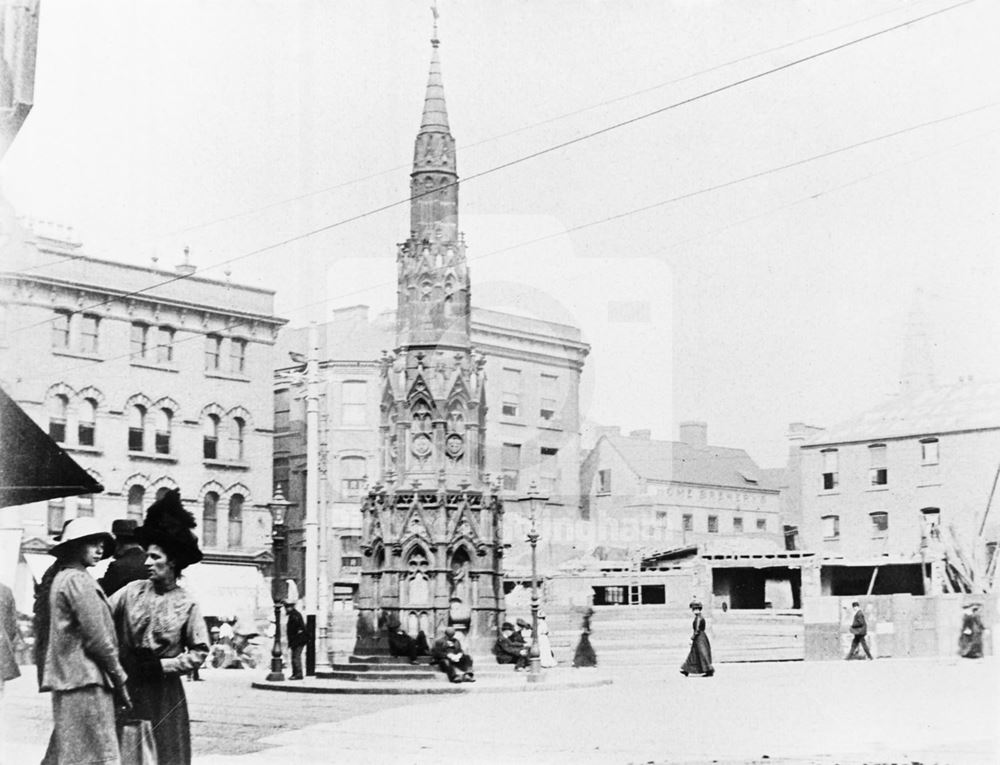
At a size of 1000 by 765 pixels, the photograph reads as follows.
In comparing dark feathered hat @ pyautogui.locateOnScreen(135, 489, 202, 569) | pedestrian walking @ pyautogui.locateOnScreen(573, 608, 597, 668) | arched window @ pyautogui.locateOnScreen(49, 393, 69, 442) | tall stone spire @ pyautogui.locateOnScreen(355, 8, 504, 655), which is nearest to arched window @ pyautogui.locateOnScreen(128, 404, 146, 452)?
arched window @ pyautogui.locateOnScreen(49, 393, 69, 442)

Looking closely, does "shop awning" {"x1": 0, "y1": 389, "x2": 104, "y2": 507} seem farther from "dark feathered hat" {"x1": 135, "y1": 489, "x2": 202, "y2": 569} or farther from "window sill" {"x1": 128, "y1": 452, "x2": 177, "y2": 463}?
"window sill" {"x1": 128, "y1": 452, "x2": 177, "y2": 463}

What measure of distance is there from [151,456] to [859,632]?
2026 cm

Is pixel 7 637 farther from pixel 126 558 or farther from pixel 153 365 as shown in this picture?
pixel 153 365

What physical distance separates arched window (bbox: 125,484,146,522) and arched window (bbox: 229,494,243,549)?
3.10m

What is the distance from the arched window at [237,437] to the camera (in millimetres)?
45031

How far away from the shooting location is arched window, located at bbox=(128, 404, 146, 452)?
4297 centimetres

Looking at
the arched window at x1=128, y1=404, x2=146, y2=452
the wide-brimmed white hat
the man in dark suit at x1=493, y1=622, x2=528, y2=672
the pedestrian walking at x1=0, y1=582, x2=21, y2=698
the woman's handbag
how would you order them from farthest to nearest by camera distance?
the arched window at x1=128, y1=404, x2=146, y2=452, the man in dark suit at x1=493, y1=622, x2=528, y2=672, the pedestrian walking at x1=0, y1=582, x2=21, y2=698, the wide-brimmed white hat, the woman's handbag

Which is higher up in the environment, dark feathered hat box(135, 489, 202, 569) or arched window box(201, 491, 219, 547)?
arched window box(201, 491, 219, 547)

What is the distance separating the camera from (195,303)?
4284 cm

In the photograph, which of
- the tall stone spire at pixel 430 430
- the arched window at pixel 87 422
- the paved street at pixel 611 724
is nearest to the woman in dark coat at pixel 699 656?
the paved street at pixel 611 724

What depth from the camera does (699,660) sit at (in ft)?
104

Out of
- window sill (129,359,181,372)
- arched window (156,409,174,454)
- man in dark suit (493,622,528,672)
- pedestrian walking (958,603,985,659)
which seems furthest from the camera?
Result: arched window (156,409,174,454)

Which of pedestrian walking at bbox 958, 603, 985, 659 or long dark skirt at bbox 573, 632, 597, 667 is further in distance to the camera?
long dark skirt at bbox 573, 632, 597, 667

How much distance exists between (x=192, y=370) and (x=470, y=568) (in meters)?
17.4
